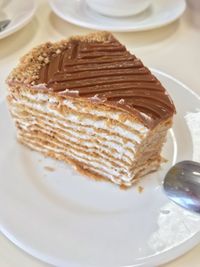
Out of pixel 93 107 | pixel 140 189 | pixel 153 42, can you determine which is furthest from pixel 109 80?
pixel 153 42

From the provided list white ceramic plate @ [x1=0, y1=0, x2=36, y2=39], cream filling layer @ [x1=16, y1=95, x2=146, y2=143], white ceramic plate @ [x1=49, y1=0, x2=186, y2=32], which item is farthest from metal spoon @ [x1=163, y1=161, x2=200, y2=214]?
white ceramic plate @ [x1=0, y1=0, x2=36, y2=39]

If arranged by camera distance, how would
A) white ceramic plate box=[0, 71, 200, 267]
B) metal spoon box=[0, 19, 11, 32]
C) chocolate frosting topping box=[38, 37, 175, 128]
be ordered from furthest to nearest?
1. metal spoon box=[0, 19, 11, 32]
2. chocolate frosting topping box=[38, 37, 175, 128]
3. white ceramic plate box=[0, 71, 200, 267]

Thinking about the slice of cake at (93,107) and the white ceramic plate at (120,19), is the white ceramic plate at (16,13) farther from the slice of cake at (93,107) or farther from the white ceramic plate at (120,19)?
the slice of cake at (93,107)

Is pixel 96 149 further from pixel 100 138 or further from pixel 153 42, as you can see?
pixel 153 42

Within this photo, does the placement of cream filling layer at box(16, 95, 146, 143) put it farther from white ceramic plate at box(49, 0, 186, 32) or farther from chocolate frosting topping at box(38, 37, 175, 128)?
white ceramic plate at box(49, 0, 186, 32)

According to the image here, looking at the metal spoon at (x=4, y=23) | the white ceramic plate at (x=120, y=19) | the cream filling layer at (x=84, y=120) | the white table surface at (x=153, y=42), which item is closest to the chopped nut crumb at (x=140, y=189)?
the cream filling layer at (x=84, y=120)

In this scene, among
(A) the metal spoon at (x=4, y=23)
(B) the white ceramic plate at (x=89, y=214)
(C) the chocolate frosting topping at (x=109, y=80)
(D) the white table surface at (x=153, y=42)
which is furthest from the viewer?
(A) the metal spoon at (x=4, y=23)

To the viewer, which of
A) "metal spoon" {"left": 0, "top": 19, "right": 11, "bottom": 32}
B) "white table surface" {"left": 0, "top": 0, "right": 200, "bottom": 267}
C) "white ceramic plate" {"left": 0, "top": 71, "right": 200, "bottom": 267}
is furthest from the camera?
"metal spoon" {"left": 0, "top": 19, "right": 11, "bottom": 32}
